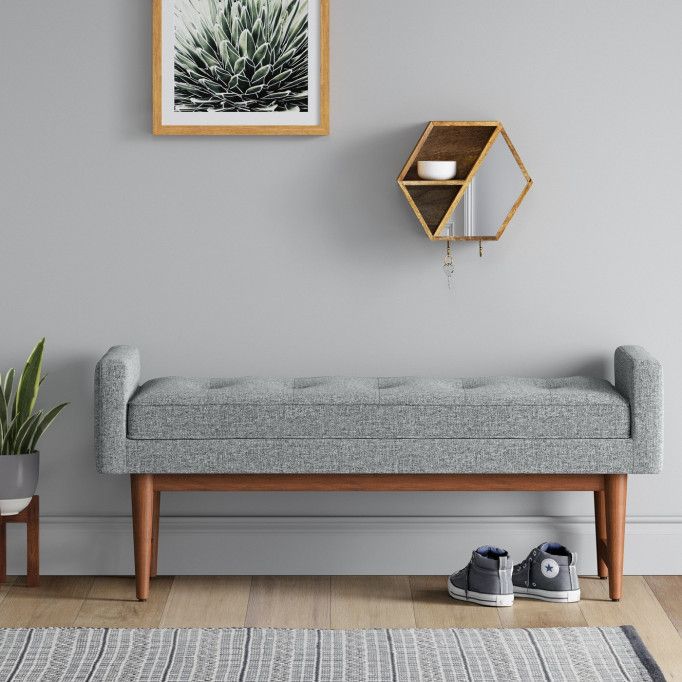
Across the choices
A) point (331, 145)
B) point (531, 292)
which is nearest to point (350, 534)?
point (531, 292)

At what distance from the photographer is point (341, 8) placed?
3.09 metres

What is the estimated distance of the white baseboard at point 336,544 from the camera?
317 cm

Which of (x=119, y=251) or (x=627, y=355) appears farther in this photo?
(x=119, y=251)

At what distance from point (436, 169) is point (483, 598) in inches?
48.6

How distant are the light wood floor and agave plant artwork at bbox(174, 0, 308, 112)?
143 cm

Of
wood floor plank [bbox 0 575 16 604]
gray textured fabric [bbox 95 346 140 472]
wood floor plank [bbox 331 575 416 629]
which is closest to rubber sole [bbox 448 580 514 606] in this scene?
wood floor plank [bbox 331 575 416 629]

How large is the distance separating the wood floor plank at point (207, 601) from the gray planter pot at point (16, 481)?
0.51 metres

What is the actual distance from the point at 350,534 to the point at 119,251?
1.12 metres

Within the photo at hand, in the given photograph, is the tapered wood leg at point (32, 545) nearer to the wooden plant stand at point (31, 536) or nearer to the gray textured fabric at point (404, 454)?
the wooden plant stand at point (31, 536)

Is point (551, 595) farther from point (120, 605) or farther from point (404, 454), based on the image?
point (120, 605)

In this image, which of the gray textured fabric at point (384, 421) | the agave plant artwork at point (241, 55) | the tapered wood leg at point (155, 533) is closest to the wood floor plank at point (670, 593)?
the gray textured fabric at point (384, 421)

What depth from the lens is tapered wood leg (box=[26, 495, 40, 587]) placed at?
3.04 m

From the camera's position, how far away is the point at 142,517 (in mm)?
2850

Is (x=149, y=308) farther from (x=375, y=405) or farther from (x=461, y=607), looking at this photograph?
(x=461, y=607)
